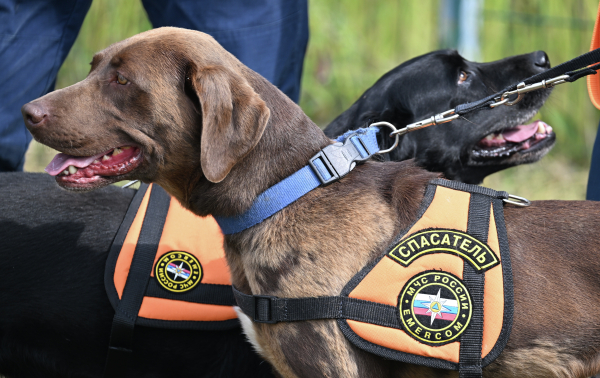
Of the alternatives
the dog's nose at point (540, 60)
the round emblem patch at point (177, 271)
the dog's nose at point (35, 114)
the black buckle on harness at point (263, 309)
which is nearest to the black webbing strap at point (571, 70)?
the dog's nose at point (540, 60)

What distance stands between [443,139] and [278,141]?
122 centimetres

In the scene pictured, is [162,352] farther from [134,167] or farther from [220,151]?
[220,151]

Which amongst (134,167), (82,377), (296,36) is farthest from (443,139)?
(82,377)

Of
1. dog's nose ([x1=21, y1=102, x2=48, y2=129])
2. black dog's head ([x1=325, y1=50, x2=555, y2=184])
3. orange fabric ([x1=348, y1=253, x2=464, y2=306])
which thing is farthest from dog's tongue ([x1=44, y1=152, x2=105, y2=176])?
black dog's head ([x1=325, y1=50, x2=555, y2=184])

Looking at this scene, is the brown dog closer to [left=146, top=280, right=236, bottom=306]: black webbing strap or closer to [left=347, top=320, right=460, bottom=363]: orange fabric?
[left=347, top=320, right=460, bottom=363]: orange fabric

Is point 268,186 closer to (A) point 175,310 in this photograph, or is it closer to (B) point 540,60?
(A) point 175,310

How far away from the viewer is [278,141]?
214 cm

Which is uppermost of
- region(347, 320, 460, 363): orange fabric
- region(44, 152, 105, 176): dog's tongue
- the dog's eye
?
the dog's eye

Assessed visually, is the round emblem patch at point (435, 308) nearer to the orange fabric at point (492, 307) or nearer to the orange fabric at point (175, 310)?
the orange fabric at point (492, 307)

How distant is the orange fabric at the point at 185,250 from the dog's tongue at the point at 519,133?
5.52ft

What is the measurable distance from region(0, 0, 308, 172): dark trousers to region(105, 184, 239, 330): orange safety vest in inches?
42.8

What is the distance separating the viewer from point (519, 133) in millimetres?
3252

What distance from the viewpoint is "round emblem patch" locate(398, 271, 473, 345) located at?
6.41ft

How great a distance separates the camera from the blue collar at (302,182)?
210 cm
